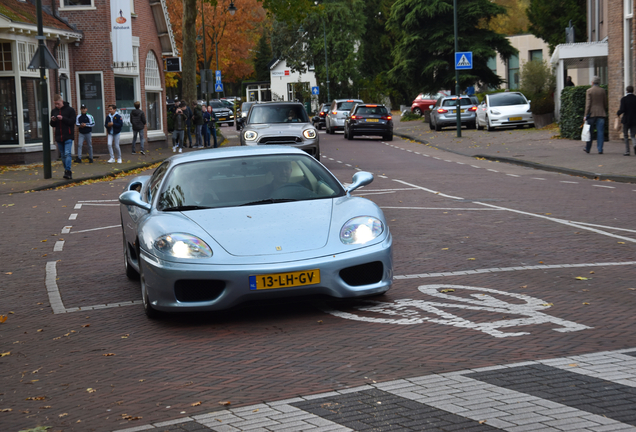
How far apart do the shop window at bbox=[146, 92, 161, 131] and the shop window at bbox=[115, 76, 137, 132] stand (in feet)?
5.98

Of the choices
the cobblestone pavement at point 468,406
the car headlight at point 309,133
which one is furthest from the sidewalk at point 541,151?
the cobblestone pavement at point 468,406

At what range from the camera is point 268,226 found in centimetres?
676

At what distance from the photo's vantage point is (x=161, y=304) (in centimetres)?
666

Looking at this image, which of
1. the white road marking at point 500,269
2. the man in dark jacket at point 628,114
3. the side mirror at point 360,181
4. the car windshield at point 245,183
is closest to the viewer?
the car windshield at point 245,183

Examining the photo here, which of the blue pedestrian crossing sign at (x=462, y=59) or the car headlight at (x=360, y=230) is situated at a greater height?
the blue pedestrian crossing sign at (x=462, y=59)

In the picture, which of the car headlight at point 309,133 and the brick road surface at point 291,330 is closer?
the brick road surface at point 291,330

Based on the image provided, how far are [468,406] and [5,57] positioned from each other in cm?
2651

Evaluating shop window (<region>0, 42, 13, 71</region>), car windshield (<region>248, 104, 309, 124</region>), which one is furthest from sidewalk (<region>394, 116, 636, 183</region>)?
shop window (<region>0, 42, 13, 71</region>)

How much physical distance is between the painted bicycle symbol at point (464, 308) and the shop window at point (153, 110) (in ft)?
103

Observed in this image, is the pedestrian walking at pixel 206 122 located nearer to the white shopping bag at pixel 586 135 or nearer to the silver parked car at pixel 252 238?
the white shopping bag at pixel 586 135

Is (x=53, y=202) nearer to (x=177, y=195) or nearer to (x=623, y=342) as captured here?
(x=177, y=195)

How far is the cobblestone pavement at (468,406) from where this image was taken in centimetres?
416

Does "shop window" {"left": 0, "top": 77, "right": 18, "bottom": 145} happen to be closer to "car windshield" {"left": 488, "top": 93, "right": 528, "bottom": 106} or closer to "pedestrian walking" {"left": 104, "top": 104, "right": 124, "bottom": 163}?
"pedestrian walking" {"left": 104, "top": 104, "right": 124, "bottom": 163}

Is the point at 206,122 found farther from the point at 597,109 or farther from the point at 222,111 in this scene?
the point at 222,111
